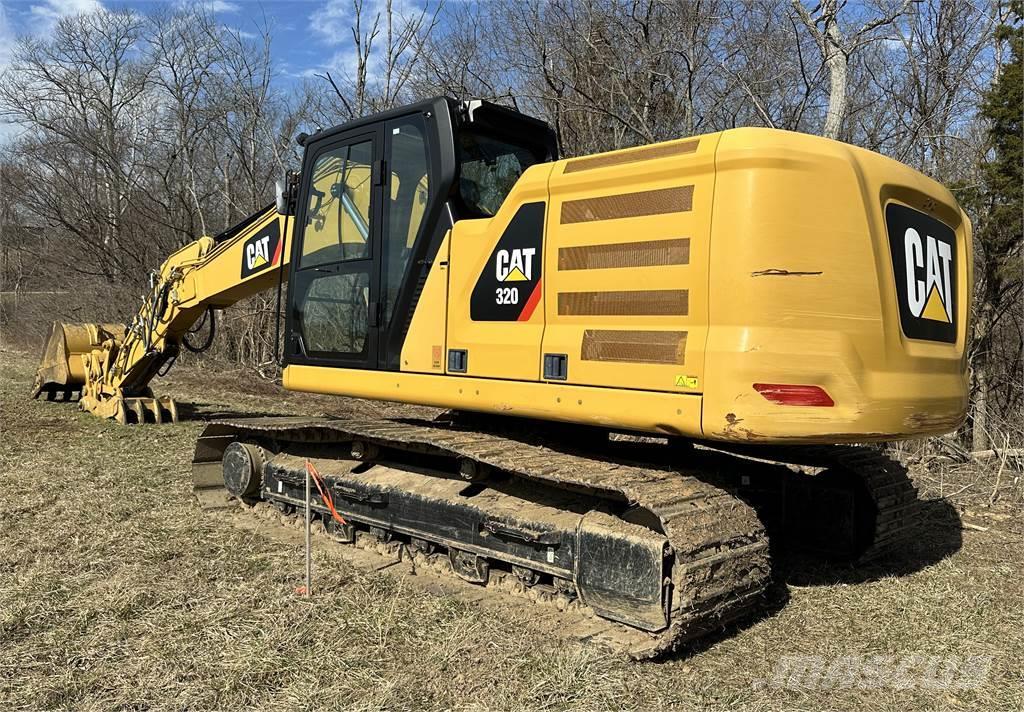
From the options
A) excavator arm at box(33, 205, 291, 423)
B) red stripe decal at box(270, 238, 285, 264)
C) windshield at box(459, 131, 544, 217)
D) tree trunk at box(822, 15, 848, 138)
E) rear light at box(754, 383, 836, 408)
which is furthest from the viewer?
tree trunk at box(822, 15, 848, 138)

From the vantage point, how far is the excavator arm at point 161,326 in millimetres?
6570

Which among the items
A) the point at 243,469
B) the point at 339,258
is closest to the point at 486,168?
the point at 339,258

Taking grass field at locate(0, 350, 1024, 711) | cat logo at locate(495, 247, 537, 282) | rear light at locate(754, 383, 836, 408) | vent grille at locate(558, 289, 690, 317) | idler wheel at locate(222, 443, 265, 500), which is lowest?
grass field at locate(0, 350, 1024, 711)

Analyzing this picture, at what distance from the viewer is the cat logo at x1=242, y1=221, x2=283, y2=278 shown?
6.24 metres

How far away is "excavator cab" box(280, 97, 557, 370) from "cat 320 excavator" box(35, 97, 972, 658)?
2 cm

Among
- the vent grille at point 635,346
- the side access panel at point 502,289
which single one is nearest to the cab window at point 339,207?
the side access panel at point 502,289

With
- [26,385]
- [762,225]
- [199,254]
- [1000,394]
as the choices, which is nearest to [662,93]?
[1000,394]

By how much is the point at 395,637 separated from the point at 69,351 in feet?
31.5

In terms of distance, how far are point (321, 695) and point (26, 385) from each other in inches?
512

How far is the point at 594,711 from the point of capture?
3160 millimetres

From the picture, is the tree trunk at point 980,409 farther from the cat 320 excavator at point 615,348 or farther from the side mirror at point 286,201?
the side mirror at point 286,201

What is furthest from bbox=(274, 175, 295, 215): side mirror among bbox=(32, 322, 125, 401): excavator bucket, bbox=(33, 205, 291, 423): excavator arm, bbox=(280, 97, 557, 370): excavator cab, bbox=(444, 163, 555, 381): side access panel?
bbox=(32, 322, 125, 401): excavator bucket

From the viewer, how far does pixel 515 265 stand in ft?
14.0

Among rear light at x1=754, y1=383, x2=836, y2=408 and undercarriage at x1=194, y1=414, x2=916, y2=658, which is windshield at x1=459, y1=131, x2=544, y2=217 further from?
rear light at x1=754, y1=383, x2=836, y2=408
